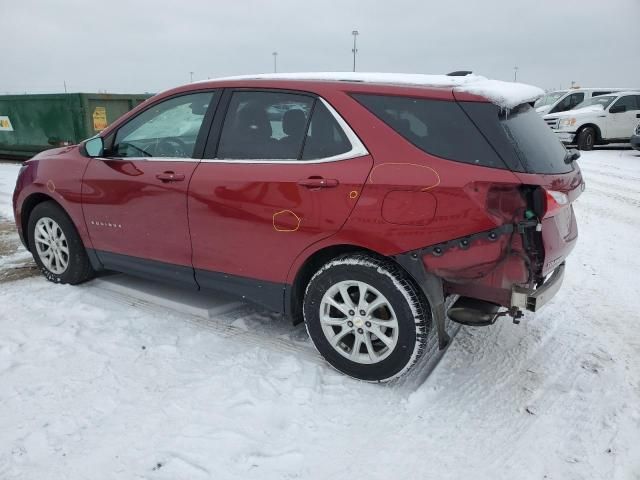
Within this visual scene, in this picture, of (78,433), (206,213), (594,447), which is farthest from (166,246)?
(594,447)

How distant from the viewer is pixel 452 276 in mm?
2689

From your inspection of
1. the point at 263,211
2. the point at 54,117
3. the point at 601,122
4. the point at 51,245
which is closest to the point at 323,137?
the point at 263,211

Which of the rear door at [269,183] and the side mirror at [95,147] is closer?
the rear door at [269,183]

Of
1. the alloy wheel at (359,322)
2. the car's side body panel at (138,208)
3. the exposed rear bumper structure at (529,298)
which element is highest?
the car's side body panel at (138,208)

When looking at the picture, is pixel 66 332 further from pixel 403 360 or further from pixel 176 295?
pixel 403 360

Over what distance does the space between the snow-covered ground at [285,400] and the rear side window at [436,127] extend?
1.36m

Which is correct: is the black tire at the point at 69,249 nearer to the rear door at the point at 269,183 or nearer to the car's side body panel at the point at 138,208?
the car's side body panel at the point at 138,208

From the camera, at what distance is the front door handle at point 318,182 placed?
284cm

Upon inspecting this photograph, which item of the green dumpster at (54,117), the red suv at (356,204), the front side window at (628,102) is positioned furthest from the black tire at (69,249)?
the front side window at (628,102)

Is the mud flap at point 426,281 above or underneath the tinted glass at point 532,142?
underneath

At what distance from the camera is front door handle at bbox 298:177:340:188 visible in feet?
9.32

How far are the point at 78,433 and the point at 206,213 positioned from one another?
1486mm

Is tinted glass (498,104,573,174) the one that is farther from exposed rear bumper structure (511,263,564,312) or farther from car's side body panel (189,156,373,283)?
car's side body panel (189,156,373,283)

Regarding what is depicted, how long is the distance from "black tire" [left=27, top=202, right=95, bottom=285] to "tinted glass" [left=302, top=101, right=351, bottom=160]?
7.91ft
